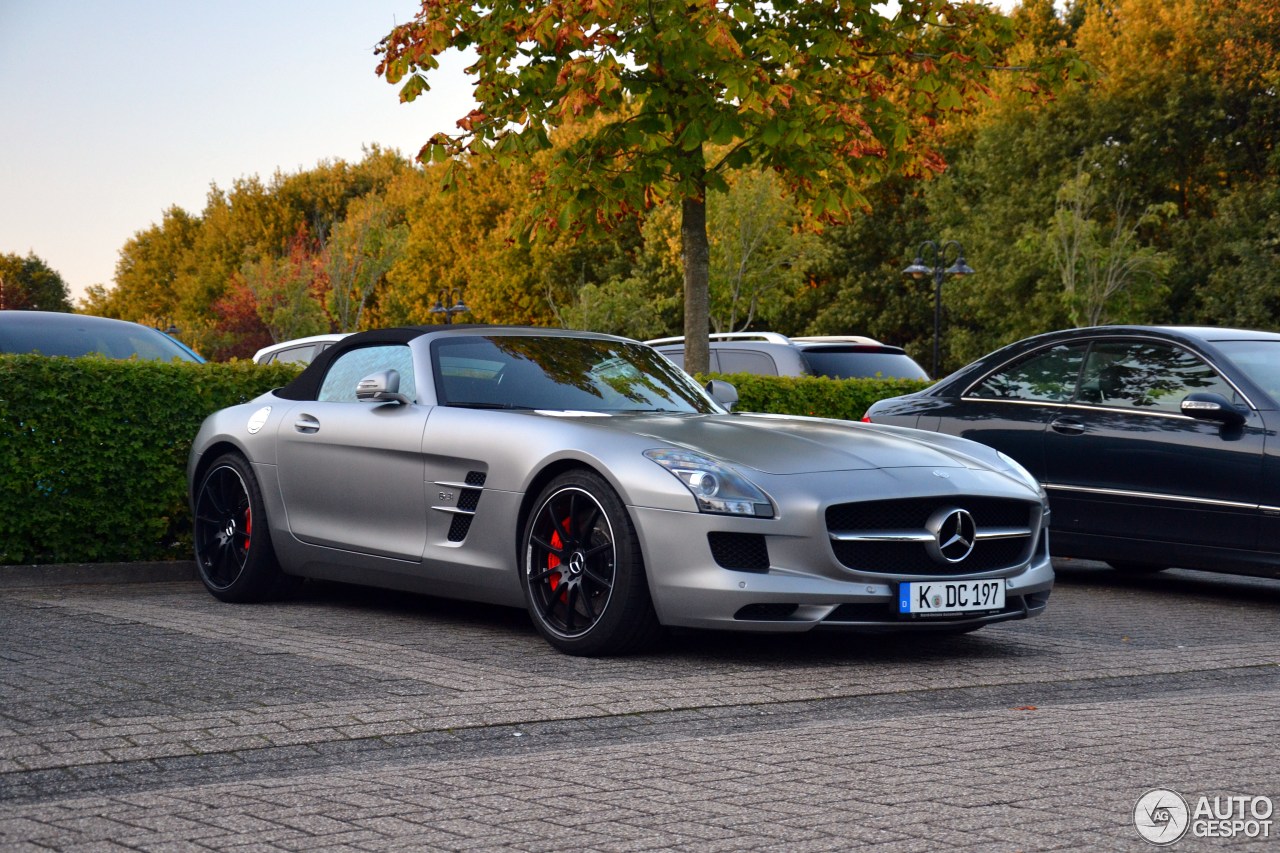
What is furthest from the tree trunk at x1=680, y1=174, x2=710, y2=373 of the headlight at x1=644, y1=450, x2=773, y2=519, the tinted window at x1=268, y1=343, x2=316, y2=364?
the headlight at x1=644, y1=450, x2=773, y2=519

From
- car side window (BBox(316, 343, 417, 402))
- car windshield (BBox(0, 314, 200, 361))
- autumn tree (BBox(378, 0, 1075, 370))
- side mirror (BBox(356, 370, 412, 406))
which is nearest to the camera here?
side mirror (BBox(356, 370, 412, 406))

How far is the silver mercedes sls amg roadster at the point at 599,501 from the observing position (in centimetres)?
638

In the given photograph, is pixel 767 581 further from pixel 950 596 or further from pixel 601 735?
pixel 601 735

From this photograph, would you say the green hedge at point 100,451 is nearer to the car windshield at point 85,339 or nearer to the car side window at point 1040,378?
the car windshield at point 85,339

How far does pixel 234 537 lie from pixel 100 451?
1.64 metres

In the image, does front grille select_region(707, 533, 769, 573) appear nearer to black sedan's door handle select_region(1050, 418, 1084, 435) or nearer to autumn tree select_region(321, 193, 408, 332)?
black sedan's door handle select_region(1050, 418, 1084, 435)

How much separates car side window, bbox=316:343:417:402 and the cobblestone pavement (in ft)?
3.94

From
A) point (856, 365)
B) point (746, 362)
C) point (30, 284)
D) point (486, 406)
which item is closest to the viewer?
point (486, 406)

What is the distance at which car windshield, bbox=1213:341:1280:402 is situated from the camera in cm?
909

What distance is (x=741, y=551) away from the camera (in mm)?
6383

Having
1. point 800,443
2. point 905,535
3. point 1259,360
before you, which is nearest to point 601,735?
point 905,535

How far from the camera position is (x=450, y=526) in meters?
7.33

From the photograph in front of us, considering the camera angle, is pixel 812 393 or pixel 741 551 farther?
pixel 812 393

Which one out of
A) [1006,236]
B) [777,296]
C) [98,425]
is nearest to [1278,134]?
[1006,236]
